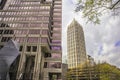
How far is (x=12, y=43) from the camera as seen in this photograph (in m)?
24.1

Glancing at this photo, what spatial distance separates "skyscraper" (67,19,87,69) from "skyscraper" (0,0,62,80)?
50.0 m

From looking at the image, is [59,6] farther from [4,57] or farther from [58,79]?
[4,57]

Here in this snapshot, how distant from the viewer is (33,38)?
45.3 meters

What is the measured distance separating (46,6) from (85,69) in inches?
1710

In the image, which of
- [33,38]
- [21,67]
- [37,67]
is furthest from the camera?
[33,38]

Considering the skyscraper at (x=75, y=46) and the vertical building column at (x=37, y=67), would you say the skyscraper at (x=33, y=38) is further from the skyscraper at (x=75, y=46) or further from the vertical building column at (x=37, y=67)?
the skyscraper at (x=75, y=46)

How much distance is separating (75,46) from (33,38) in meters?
65.4

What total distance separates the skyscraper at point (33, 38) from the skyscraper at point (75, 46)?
164 ft

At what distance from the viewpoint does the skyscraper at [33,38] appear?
1674 inches

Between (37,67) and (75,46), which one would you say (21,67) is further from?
(75,46)

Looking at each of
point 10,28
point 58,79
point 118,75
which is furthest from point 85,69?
point 10,28

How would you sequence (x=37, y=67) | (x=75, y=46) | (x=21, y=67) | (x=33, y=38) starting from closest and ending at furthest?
(x=21, y=67) < (x=37, y=67) < (x=33, y=38) < (x=75, y=46)

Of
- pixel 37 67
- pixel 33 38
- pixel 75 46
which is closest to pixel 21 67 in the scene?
pixel 37 67

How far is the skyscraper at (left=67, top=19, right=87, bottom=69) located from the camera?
102 m
